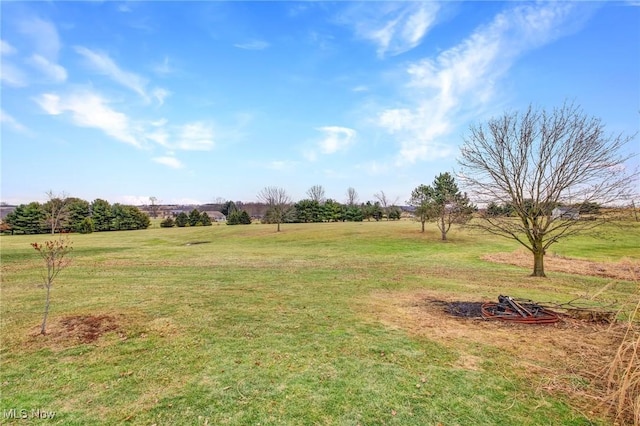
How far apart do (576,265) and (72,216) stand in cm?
6393

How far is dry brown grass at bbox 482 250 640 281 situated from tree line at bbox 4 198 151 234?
54199 millimetres

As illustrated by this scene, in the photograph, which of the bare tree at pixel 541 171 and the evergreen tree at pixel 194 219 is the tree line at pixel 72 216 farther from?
the bare tree at pixel 541 171

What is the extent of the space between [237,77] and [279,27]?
166 inches

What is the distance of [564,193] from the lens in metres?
13.0

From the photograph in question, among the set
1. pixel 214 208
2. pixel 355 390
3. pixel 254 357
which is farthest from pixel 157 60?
pixel 214 208

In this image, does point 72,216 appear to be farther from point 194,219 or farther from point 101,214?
point 194,219

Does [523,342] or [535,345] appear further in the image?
[523,342]

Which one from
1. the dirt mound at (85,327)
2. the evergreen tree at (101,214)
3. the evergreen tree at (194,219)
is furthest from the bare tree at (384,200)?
the dirt mound at (85,327)

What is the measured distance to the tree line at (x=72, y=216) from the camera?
148 ft

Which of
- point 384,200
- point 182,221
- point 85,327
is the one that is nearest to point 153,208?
point 182,221

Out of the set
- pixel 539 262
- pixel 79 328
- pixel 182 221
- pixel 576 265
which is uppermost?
pixel 182 221

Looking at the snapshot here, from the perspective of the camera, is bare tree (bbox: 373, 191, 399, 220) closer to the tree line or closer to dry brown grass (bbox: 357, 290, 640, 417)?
the tree line

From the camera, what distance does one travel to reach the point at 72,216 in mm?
48312

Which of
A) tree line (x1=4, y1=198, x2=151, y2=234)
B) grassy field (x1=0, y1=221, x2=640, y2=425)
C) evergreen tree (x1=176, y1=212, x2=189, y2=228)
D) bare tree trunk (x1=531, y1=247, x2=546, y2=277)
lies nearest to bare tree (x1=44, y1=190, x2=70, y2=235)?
tree line (x1=4, y1=198, x2=151, y2=234)
